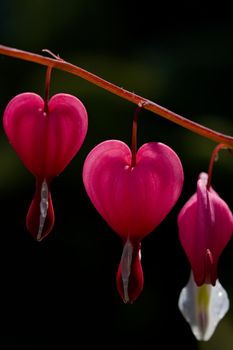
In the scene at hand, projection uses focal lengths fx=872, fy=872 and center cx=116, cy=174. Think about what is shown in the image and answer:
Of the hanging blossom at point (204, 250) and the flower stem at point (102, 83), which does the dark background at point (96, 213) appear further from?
the flower stem at point (102, 83)

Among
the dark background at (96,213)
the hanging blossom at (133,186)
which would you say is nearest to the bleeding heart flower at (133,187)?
the hanging blossom at (133,186)

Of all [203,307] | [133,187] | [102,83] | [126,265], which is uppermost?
[102,83]

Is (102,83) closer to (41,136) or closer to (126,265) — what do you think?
(41,136)

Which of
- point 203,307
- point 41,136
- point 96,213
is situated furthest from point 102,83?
point 96,213

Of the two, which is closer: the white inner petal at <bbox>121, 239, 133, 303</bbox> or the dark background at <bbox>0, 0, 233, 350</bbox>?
the white inner petal at <bbox>121, 239, 133, 303</bbox>

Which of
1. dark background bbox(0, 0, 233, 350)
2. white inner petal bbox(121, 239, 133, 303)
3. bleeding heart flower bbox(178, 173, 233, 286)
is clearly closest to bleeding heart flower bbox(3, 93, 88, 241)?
white inner petal bbox(121, 239, 133, 303)

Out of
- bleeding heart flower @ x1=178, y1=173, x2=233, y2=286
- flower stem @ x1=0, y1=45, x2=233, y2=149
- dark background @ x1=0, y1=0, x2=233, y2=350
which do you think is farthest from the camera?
dark background @ x1=0, y1=0, x2=233, y2=350

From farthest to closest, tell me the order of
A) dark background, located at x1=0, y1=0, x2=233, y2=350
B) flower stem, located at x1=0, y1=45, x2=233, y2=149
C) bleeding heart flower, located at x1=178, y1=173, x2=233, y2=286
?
dark background, located at x1=0, y1=0, x2=233, y2=350 < bleeding heart flower, located at x1=178, y1=173, x2=233, y2=286 < flower stem, located at x1=0, y1=45, x2=233, y2=149

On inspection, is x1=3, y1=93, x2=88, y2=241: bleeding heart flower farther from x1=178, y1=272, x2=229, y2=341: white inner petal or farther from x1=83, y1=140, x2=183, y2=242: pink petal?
x1=178, y1=272, x2=229, y2=341: white inner petal
